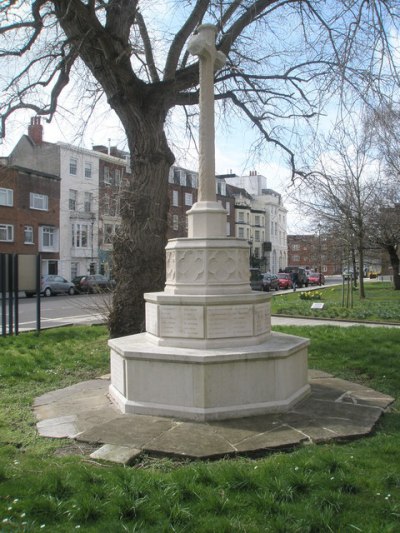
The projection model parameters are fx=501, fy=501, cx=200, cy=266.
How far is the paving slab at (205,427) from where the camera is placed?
439 cm

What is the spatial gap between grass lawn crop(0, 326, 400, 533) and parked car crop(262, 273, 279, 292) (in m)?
37.8

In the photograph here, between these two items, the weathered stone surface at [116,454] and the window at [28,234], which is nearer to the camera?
the weathered stone surface at [116,454]

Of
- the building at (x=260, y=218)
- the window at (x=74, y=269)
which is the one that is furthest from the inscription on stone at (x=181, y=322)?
the building at (x=260, y=218)

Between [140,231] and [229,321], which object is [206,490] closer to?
[229,321]

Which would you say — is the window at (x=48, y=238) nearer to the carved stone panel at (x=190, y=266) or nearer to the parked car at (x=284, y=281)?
the parked car at (x=284, y=281)

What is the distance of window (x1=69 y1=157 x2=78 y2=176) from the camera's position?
44406mm

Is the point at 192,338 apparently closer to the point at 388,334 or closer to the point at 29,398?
the point at 29,398

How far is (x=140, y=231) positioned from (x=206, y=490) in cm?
785

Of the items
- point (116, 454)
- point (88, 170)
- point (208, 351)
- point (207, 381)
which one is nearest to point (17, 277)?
point (208, 351)

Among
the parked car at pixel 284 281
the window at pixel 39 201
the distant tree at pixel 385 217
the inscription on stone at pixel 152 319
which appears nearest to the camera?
the inscription on stone at pixel 152 319

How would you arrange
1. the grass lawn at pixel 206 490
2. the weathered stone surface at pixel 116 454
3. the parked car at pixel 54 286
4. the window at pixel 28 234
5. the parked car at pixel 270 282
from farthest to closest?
the parked car at pixel 270 282 < the window at pixel 28 234 < the parked car at pixel 54 286 < the weathered stone surface at pixel 116 454 < the grass lawn at pixel 206 490

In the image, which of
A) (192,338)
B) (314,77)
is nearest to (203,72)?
(192,338)

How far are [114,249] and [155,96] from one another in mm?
3435

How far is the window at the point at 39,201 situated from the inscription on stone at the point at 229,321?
37.0 m
